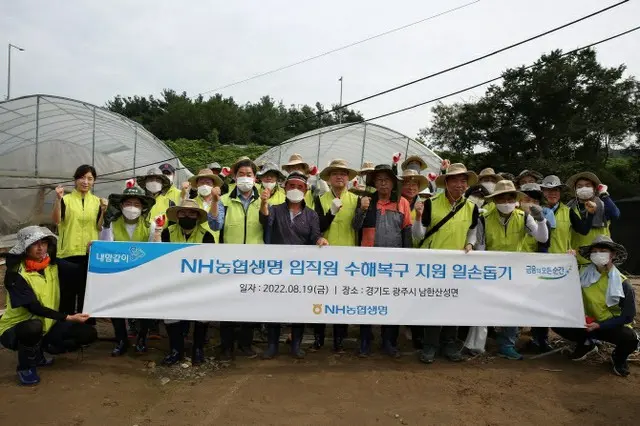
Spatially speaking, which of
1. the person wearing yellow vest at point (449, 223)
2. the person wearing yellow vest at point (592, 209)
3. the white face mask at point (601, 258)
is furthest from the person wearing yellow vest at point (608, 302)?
the person wearing yellow vest at point (449, 223)

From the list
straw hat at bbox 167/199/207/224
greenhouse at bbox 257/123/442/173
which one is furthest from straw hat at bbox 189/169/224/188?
greenhouse at bbox 257/123/442/173

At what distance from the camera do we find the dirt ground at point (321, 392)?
11.5 ft

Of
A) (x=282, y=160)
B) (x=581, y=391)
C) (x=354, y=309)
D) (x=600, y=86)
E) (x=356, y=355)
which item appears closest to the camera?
(x=581, y=391)

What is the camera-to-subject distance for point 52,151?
13.2 meters

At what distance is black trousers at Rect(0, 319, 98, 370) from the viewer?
3928 millimetres

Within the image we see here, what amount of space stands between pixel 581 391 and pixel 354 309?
7.23 ft

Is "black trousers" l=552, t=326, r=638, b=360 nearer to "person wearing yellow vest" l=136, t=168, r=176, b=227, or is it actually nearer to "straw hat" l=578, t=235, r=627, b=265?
"straw hat" l=578, t=235, r=627, b=265

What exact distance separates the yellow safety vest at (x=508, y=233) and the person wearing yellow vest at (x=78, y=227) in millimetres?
4225

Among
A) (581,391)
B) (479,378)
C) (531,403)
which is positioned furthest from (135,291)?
(581,391)

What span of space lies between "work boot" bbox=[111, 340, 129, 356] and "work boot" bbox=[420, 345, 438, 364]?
312cm

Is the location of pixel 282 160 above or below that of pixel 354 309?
above

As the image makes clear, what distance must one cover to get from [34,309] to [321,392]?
2662mm

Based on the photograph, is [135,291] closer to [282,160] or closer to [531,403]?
[531,403]

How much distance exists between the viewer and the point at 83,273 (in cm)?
459
